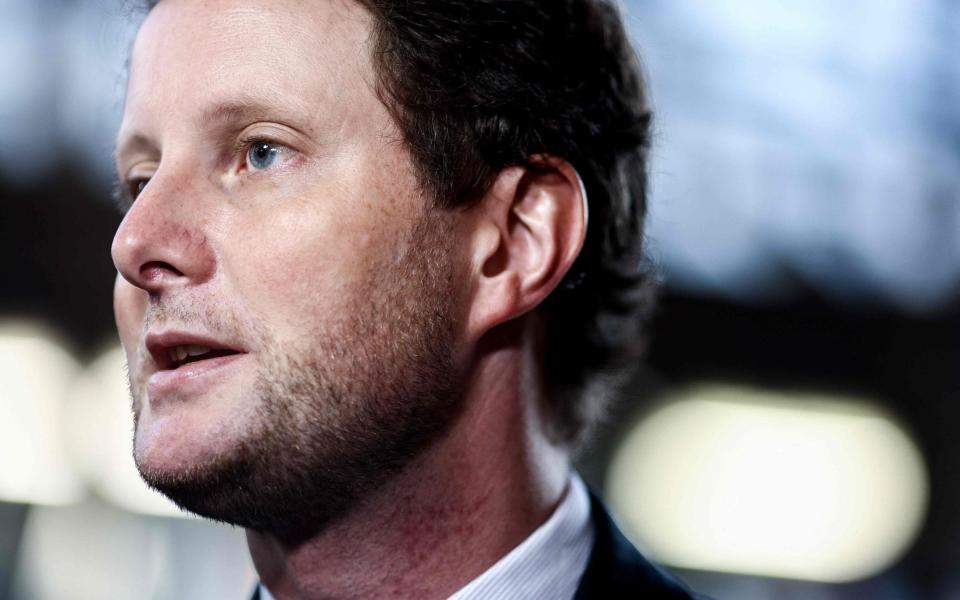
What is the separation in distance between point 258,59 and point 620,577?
3.89 ft

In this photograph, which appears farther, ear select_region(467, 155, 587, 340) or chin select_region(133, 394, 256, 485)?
ear select_region(467, 155, 587, 340)

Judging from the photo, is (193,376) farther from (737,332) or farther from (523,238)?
(737,332)

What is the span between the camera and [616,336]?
262 cm

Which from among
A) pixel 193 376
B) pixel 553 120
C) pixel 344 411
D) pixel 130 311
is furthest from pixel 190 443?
pixel 553 120

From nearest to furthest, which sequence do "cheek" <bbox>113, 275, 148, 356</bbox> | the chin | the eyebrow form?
the chin → the eyebrow → "cheek" <bbox>113, 275, 148, 356</bbox>

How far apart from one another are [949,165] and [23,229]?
6553mm

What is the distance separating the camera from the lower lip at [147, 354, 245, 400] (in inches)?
68.5

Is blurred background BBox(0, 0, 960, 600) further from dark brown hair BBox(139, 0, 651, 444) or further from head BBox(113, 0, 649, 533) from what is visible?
head BBox(113, 0, 649, 533)

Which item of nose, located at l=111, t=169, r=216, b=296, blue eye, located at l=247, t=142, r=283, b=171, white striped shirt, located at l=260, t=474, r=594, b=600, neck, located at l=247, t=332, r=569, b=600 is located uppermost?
blue eye, located at l=247, t=142, r=283, b=171

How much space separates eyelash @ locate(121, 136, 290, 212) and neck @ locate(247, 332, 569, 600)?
575 millimetres

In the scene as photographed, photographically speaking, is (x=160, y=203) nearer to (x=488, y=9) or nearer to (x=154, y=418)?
(x=154, y=418)

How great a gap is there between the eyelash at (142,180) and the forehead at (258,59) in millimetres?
69

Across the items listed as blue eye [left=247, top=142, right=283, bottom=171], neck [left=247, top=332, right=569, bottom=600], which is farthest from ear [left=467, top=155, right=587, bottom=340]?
blue eye [left=247, top=142, right=283, bottom=171]

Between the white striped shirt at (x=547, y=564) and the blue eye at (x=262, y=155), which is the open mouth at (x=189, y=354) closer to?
the blue eye at (x=262, y=155)
